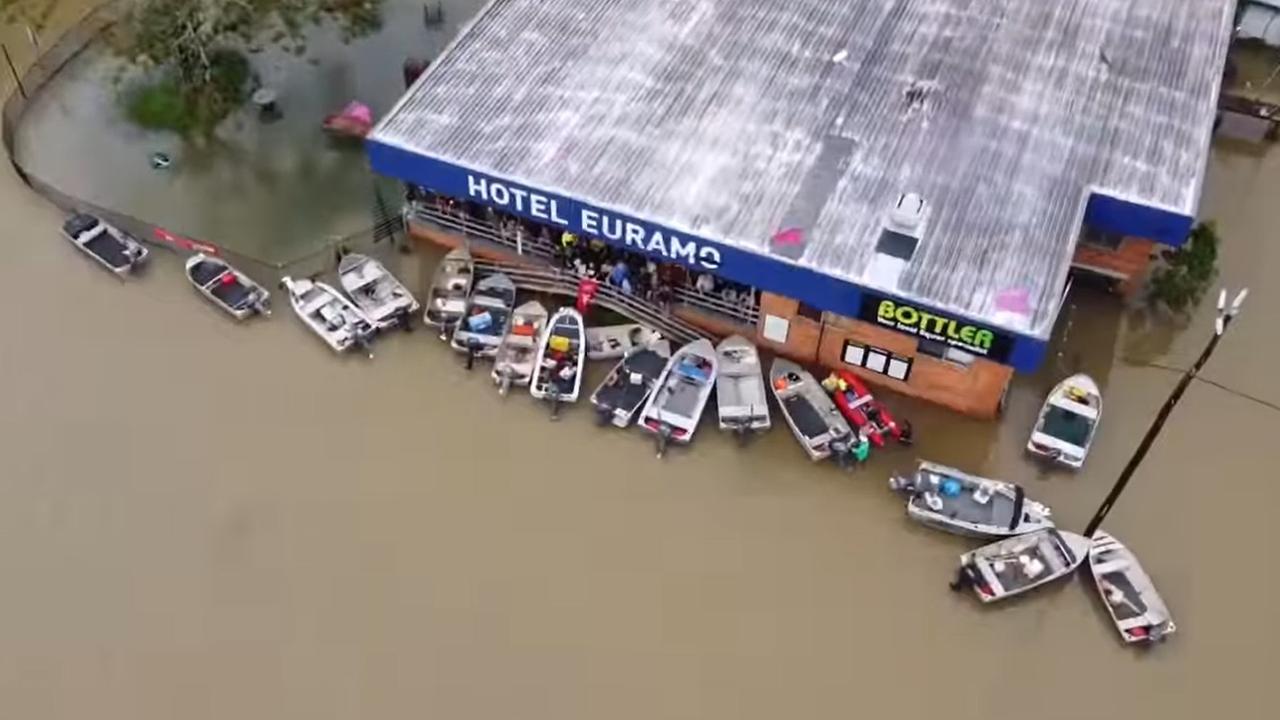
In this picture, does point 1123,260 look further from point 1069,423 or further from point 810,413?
point 810,413

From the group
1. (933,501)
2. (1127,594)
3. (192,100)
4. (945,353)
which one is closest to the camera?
(1127,594)

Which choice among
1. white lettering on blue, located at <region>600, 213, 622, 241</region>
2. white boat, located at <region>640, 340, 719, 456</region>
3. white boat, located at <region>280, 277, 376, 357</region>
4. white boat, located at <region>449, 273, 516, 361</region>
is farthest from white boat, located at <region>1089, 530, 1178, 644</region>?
white boat, located at <region>280, 277, 376, 357</region>

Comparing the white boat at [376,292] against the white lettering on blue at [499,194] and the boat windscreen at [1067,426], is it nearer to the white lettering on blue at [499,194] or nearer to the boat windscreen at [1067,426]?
the white lettering on blue at [499,194]

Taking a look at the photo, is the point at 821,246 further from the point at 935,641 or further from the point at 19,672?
the point at 19,672

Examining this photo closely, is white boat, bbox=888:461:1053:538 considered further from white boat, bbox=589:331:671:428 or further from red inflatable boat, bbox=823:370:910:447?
white boat, bbox=589:331:671:428

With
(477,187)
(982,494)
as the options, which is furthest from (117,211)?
(982,494)

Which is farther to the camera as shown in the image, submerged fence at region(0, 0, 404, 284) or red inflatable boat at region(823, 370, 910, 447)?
submerged fence at region(0, 0, 404, 284)
